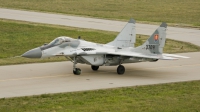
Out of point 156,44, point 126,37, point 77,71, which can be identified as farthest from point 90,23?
point 77,71

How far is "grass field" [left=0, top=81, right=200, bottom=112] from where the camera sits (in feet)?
67.7

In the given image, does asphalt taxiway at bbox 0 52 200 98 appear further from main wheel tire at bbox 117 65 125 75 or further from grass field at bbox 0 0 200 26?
grass field at bbox 0 0 200 26

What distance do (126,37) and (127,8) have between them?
33249 millimetres

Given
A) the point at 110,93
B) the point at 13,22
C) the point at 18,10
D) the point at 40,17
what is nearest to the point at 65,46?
the point at 110,93

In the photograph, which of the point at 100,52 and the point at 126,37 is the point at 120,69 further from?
the point at 126,37

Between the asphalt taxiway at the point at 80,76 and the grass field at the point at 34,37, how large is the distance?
7.86 feet

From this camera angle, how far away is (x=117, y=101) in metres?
21.9

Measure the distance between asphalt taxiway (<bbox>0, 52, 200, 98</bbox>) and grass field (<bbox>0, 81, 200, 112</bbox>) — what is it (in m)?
1.18

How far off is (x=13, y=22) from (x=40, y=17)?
16.7 ft

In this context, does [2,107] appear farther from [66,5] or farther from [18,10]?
[66,5]

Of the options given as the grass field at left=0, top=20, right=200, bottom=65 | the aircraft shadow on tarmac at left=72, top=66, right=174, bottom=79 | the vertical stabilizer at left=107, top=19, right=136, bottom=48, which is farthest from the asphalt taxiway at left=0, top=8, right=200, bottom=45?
the aircraft shadow on tarmac at left=72, top=66, right=174, bottom=79

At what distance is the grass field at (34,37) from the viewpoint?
3403cm

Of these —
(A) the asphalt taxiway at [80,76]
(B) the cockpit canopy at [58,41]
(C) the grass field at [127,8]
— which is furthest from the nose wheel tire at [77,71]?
(C) the grass field at [127,8]

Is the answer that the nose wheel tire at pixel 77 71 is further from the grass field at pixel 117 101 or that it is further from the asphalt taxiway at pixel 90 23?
the asphalt taxiway at pixel 90 23
